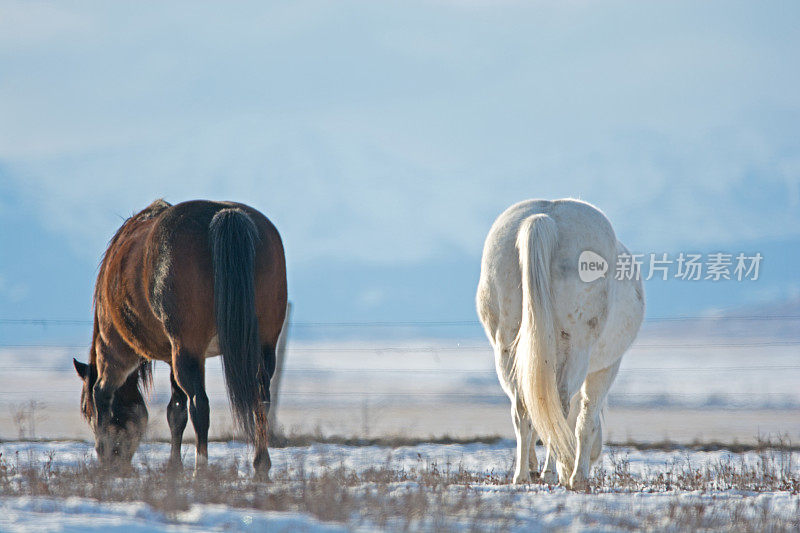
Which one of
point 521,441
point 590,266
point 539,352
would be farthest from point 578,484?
point 590,266

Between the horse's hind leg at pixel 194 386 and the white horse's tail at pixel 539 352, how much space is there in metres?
2.05

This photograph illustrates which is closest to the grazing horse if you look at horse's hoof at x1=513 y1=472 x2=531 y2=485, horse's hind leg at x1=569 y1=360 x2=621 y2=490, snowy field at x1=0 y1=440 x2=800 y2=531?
snowy field at x1=0 y1=440 x2=800 y2=531

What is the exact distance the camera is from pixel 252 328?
18.3 ft

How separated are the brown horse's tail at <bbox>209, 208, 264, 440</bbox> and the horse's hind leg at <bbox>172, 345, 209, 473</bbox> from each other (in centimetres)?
21

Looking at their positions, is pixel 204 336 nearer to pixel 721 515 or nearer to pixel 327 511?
pixel 327 511

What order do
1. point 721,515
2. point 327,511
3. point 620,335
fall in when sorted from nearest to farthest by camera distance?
point 327,511, point 721,515, point 620,335

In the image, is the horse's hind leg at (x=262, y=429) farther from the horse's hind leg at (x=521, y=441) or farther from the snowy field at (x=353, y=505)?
the horse's hind leg at (x=521, y=441)

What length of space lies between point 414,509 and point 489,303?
2.12 meters

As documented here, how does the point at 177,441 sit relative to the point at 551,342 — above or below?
below

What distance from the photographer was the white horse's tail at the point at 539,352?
5598 mm

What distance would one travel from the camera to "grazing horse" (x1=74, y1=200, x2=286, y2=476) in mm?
5566

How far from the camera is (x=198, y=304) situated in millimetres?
5660

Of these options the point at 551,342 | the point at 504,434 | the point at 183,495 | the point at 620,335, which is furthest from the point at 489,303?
the point at 504,434

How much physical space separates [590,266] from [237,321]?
7.78 ft
